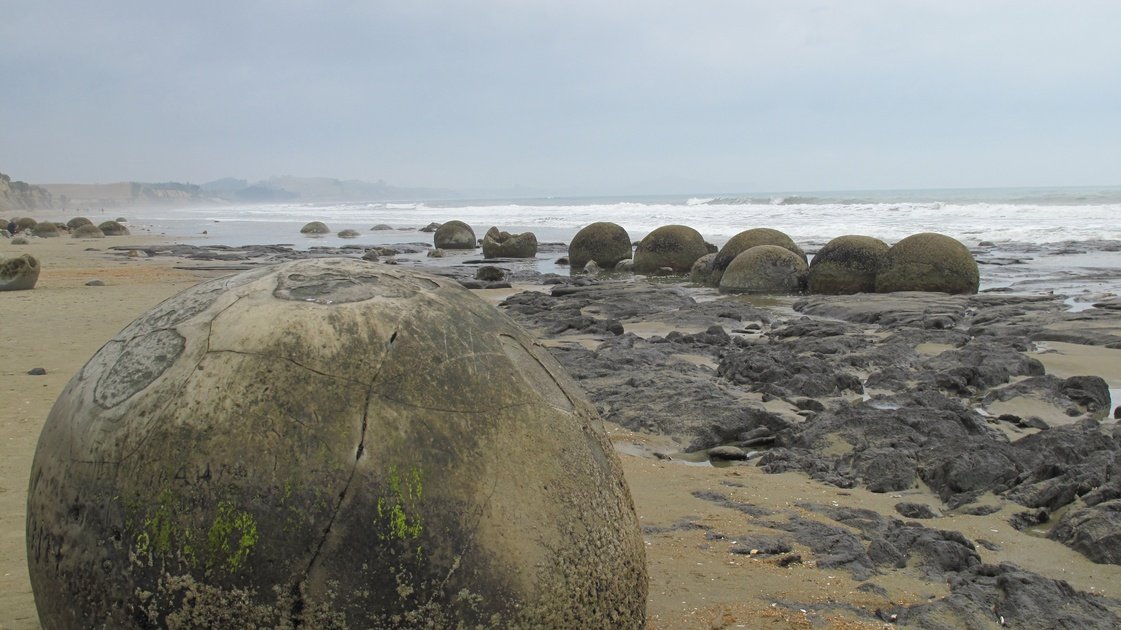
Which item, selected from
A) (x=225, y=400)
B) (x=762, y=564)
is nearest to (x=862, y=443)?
(x=762, y=564)

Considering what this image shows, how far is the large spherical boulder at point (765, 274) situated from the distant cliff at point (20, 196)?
88514 mm

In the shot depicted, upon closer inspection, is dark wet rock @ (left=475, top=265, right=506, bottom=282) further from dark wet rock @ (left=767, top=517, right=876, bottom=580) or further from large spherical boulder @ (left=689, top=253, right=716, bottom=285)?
dark wet rock @ (left=767, top=517, right=876, bottom=580)

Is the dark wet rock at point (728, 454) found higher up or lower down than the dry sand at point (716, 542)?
lower down

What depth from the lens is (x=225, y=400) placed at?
2324mm

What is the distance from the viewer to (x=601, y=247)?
20906mm

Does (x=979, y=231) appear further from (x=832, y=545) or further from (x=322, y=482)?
(x=322, y=482)

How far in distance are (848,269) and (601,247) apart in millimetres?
7274

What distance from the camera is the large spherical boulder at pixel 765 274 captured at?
1524 centimetres

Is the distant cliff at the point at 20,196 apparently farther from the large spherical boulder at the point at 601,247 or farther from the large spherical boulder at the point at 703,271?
the large spherical boulder at the point at 703,271

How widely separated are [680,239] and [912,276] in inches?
244

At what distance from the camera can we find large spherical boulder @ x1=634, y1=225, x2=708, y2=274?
1950 cm

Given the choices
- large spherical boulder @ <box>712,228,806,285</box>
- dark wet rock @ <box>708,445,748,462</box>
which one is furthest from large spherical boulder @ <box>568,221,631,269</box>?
dark wet rock @ <box>708,445,748,462</box>

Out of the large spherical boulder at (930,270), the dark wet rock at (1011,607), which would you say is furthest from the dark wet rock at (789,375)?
the large spherical boulder at (930,270)

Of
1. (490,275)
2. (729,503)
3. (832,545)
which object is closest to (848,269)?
(490,275)
